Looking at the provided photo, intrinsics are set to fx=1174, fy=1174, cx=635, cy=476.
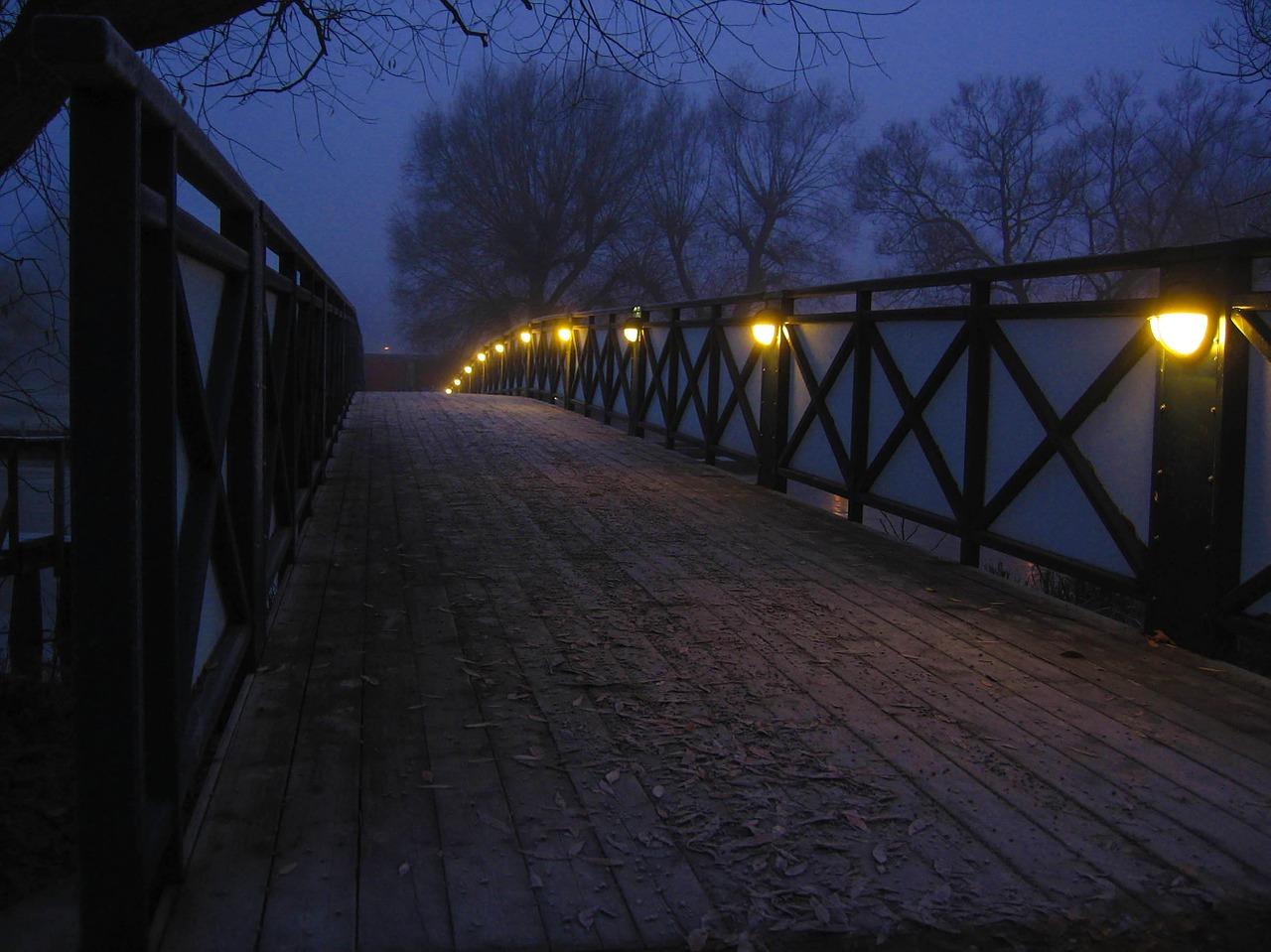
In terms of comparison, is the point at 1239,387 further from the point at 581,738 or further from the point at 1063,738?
the point at 581,738

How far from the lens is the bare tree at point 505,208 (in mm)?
32062

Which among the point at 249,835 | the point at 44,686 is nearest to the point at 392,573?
the point at 44,686

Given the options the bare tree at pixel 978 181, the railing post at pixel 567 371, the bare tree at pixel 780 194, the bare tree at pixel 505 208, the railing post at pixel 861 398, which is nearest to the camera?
the railing post at pixel 861 398

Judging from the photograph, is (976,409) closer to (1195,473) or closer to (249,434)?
(1195,473)

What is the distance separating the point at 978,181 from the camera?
2519 centimetres

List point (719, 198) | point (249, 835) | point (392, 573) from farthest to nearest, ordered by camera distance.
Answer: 1. point (719, 198)
2. point (392, 573)
3. point (249, 835)

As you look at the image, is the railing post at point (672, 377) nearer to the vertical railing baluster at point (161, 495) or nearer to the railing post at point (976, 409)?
the railing post at point (976, 409)

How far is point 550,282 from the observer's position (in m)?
35.2

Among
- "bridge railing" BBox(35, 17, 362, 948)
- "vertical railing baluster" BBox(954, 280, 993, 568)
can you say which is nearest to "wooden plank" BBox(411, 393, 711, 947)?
"bridge railing" BBox(35, 17, 362, 948)

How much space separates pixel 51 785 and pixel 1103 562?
3363mm

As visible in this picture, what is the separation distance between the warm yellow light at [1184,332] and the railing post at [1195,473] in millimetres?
30

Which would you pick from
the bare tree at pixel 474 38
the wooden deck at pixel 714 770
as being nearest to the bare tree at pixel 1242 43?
the bare tree at pixel 474 38

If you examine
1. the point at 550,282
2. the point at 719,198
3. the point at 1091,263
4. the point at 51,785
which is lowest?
the point at 51,785

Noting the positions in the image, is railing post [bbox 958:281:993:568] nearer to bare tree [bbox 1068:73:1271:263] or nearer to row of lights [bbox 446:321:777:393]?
row of lights [bbox 446:321:777:393]
